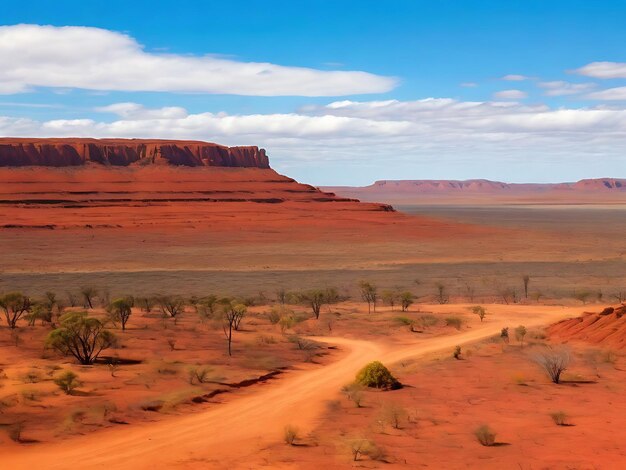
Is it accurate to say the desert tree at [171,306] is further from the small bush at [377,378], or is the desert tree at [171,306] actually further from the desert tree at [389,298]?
the small bush at [377,378]

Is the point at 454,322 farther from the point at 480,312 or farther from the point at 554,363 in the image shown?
the point at 554,363

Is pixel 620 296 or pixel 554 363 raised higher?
pixel 554 363

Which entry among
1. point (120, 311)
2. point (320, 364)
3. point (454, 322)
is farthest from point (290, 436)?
A: point (454, 322)

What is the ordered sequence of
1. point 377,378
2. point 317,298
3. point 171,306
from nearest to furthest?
1. point 377,378
2. point 171,306
3. point 317,298

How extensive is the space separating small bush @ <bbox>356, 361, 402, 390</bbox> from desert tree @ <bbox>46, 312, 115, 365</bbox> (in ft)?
32.3

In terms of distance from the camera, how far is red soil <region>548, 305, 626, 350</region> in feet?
93.5

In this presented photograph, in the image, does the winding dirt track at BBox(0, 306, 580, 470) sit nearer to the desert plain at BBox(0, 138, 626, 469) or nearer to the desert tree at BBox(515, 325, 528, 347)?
the desert plain at BBox(0, 138, 626, 469)

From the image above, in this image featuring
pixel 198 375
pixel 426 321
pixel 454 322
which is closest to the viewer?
pixel 198 375

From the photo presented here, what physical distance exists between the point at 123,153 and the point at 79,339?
15307cm

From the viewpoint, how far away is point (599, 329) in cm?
3002

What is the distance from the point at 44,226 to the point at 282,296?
6812cm

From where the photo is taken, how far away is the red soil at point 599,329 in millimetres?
28484

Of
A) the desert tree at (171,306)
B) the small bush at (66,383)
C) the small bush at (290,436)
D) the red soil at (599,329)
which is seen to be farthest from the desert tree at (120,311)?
the red soil at (599,329)

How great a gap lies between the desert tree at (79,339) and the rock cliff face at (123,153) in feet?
479
